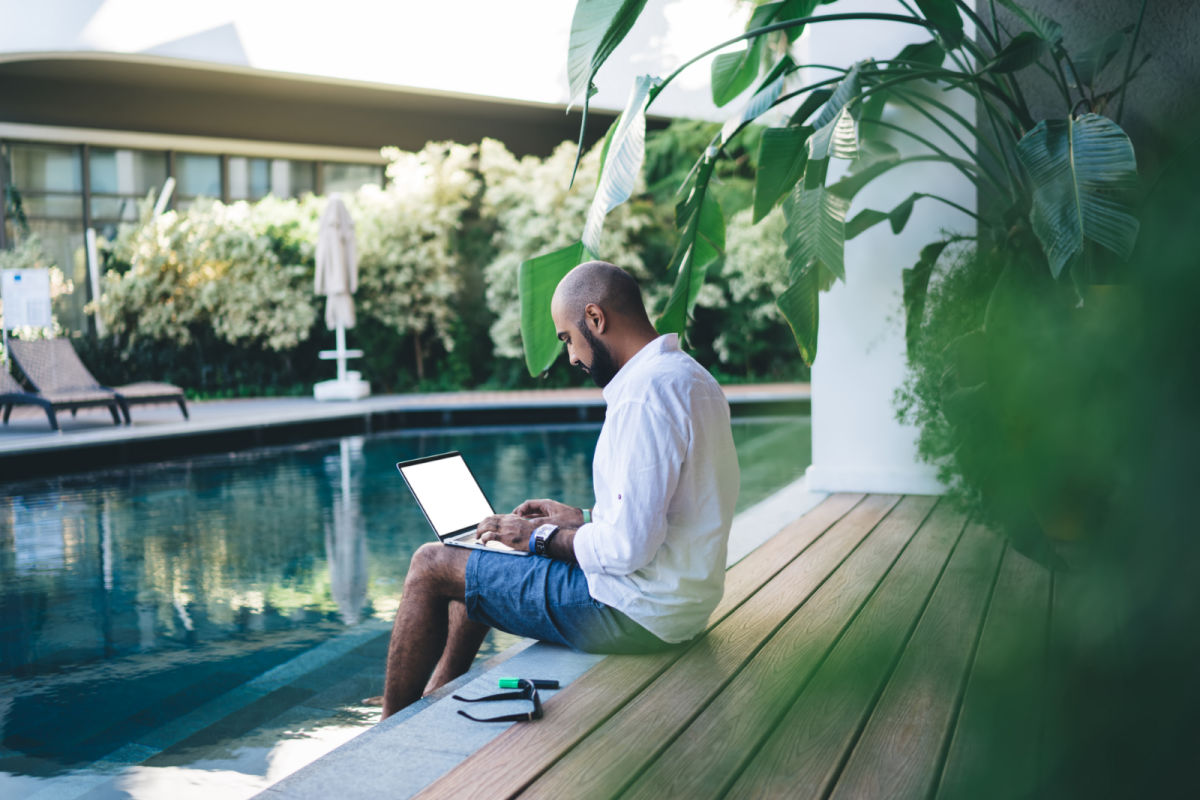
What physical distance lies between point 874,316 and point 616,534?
11.5ft

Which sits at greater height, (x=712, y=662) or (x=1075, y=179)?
(x=1075, y=179)

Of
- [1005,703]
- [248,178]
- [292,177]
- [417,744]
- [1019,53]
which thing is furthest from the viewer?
[292,177]

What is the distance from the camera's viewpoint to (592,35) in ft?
6.29

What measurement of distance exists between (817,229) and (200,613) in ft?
10.8

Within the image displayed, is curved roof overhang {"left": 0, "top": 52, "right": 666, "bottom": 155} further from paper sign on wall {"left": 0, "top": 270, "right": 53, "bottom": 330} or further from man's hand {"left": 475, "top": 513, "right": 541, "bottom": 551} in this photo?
man's hand {"left": 475, "top": 513, "right": 541, "bottom": 551}

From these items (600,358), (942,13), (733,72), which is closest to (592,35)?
(600,358)

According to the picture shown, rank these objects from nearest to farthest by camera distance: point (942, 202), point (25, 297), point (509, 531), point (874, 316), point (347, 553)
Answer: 1. point (509, 531)
2. point (942, 202)
3. point (874, 316)
4. point (347, 553)
5. point (25, 297)

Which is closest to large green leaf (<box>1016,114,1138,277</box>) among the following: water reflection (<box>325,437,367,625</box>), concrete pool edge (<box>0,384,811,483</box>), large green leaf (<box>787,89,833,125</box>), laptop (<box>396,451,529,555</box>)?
large green leaf (<box>787,89,833,125</box>)

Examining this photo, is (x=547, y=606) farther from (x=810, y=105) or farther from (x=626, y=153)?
(x=810, y=105)

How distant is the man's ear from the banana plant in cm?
26

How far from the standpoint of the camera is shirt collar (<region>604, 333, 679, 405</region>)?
266 centimetres

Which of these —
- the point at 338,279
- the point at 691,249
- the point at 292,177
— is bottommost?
the point at 691,249

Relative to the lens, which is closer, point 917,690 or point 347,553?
point 917,690

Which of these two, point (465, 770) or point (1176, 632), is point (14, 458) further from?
point (1176, 632)
